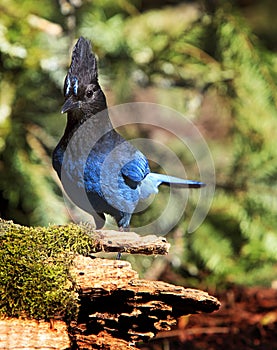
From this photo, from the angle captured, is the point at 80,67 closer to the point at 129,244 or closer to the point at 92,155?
the point at 92,155

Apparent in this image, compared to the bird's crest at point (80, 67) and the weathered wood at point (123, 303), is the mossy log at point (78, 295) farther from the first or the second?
the bird's crest at point (80, 67)

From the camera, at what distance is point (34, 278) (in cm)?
214

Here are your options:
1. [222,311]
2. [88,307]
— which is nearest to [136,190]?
[88,307]

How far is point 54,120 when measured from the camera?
13.0ft

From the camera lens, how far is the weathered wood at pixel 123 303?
7.06ft

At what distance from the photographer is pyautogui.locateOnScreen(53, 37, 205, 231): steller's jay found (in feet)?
7.32

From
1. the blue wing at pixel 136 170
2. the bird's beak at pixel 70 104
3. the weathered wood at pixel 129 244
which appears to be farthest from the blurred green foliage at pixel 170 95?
the bird's beak at pixel 70 104

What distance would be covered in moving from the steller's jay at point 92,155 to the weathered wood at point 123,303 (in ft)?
0.81

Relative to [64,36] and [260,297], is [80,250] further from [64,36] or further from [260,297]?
[260,297]

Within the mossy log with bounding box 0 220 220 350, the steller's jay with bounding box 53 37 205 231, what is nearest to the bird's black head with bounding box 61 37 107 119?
the steller's jay with bounding box 53 37 205 231

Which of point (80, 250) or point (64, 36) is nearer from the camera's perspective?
point (80, 250)

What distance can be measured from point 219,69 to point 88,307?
2490 mm

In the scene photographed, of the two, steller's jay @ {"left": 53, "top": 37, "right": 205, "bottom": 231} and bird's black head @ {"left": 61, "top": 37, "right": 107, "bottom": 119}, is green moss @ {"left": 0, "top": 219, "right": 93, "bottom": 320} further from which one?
bird's black head @ {"left": 61, "top": 37, "right": 107, "bottom": 119}

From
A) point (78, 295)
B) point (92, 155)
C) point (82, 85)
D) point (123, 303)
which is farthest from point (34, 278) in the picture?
point (82, 85)
